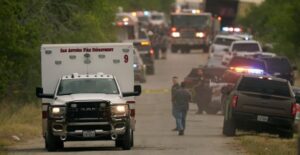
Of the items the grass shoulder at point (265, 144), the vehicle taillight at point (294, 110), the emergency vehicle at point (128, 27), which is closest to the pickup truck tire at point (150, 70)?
the emergency vehicle at point (128, 27)

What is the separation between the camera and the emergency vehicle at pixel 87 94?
23.5m

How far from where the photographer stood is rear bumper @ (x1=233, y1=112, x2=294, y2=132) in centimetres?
2927

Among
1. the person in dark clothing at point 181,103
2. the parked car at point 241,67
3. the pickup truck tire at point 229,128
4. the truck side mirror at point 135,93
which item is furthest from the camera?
the parked car at point 241,67

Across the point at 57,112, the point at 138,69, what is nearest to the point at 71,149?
the point at 57,112

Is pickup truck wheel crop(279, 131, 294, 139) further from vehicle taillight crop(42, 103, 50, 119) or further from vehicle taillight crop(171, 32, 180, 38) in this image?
vehicle taillight crop(171, 32, 180, 38)

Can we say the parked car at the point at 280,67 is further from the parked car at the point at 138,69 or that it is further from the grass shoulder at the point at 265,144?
the grass shoulder at the point at 265,144

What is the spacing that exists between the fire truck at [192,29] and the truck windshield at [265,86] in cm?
4782

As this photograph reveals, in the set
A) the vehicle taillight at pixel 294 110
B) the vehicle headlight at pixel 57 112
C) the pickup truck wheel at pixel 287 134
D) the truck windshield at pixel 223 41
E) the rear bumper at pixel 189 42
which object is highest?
the vehicle headlight at pixel 57 112

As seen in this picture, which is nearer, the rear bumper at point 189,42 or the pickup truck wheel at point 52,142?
the pickup truck wheel at point 52,142

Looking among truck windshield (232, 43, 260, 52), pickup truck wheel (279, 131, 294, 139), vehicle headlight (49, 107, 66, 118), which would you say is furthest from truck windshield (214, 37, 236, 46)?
vehicle headlight (49, 107, 66, 118)

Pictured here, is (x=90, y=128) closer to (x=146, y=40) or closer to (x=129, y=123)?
(x=129, y=123)

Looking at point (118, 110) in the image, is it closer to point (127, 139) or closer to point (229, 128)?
point (127, 139)

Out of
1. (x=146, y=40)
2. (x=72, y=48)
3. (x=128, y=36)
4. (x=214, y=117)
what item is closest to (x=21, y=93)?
(x=214, y=117)

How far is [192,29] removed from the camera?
78312mm
